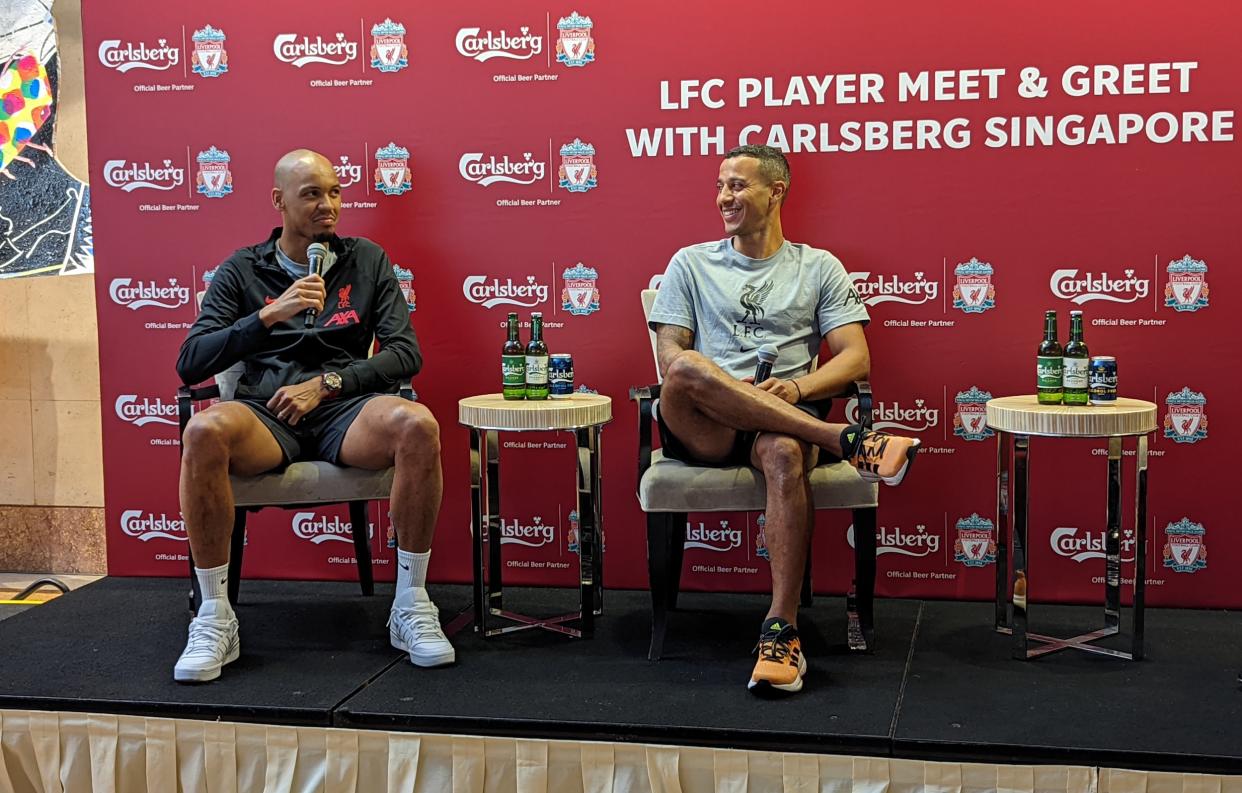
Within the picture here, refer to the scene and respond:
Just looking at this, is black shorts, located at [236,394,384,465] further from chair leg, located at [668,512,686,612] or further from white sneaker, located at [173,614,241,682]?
chair leg, located at [668,512,686,612]

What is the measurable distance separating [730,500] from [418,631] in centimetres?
87

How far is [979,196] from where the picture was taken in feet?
12.2

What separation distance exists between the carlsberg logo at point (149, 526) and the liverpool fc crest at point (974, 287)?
8.81 ft

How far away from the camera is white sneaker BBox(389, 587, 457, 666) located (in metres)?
3.15

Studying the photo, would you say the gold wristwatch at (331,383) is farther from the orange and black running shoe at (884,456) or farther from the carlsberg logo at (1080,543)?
the carlsberg logo at (1080,543)

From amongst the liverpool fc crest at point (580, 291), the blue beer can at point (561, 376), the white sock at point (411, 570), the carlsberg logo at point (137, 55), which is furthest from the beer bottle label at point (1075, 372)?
the carlsberg logo at point (137, 55)

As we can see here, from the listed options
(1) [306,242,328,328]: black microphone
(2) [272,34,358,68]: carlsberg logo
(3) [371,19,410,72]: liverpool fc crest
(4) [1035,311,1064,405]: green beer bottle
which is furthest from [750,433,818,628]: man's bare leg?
(2) [272,34,358,68]: carlsberg logo

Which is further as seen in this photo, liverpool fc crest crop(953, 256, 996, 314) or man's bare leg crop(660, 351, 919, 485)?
liverpool fc crest crop(953, 256, 996, 314)

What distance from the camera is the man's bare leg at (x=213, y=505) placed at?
3148 mm

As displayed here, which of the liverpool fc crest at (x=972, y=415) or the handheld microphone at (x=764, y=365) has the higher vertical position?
the handheld microphone at (x=764, y=365)

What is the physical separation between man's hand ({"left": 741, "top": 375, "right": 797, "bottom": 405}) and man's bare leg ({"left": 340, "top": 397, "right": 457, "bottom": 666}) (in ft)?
2.80

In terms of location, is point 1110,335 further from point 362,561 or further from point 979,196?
point 362,561

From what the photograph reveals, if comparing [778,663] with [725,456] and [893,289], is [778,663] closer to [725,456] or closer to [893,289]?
[725,456]

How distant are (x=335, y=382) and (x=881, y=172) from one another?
5.70 ft
